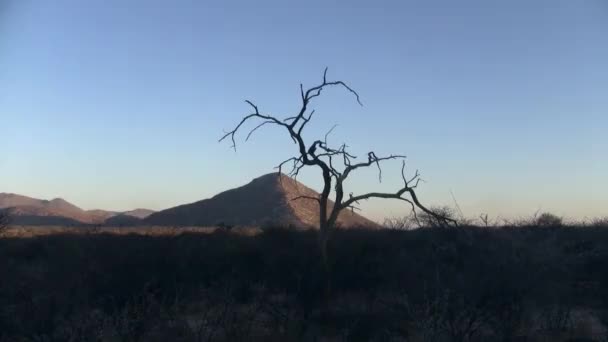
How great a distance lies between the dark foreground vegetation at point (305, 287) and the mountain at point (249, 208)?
4095cm

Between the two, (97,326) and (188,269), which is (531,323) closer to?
(97,326)

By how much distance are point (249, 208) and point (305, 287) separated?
5982cm

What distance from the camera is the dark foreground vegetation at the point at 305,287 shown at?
11.9 m

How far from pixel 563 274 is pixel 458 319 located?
12.8m

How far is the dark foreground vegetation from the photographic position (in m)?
11.9

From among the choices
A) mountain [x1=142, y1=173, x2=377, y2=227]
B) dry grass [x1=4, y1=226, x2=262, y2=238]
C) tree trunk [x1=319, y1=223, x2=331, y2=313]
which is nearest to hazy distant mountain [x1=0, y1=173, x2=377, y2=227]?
mountain [x1=142, y1=173, x2=377, y2=227]

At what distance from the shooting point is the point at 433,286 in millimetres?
19234

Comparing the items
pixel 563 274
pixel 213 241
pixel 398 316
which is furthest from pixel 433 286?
pixel 213 241

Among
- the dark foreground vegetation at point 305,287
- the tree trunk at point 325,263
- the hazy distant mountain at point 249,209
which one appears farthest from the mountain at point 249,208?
the tree trunk at point 325,263

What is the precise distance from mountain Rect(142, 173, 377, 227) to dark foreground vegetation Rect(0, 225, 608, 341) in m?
41.0

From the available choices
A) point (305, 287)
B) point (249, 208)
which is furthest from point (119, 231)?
point (249, 208)

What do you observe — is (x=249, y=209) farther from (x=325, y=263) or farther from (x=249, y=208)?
(x=325, y=263)

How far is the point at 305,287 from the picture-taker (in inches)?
704

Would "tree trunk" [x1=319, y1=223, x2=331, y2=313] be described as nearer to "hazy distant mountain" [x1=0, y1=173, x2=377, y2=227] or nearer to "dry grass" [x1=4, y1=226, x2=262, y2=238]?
"dry grass" [x1=4, y1=226, x2=262, y2=238]
